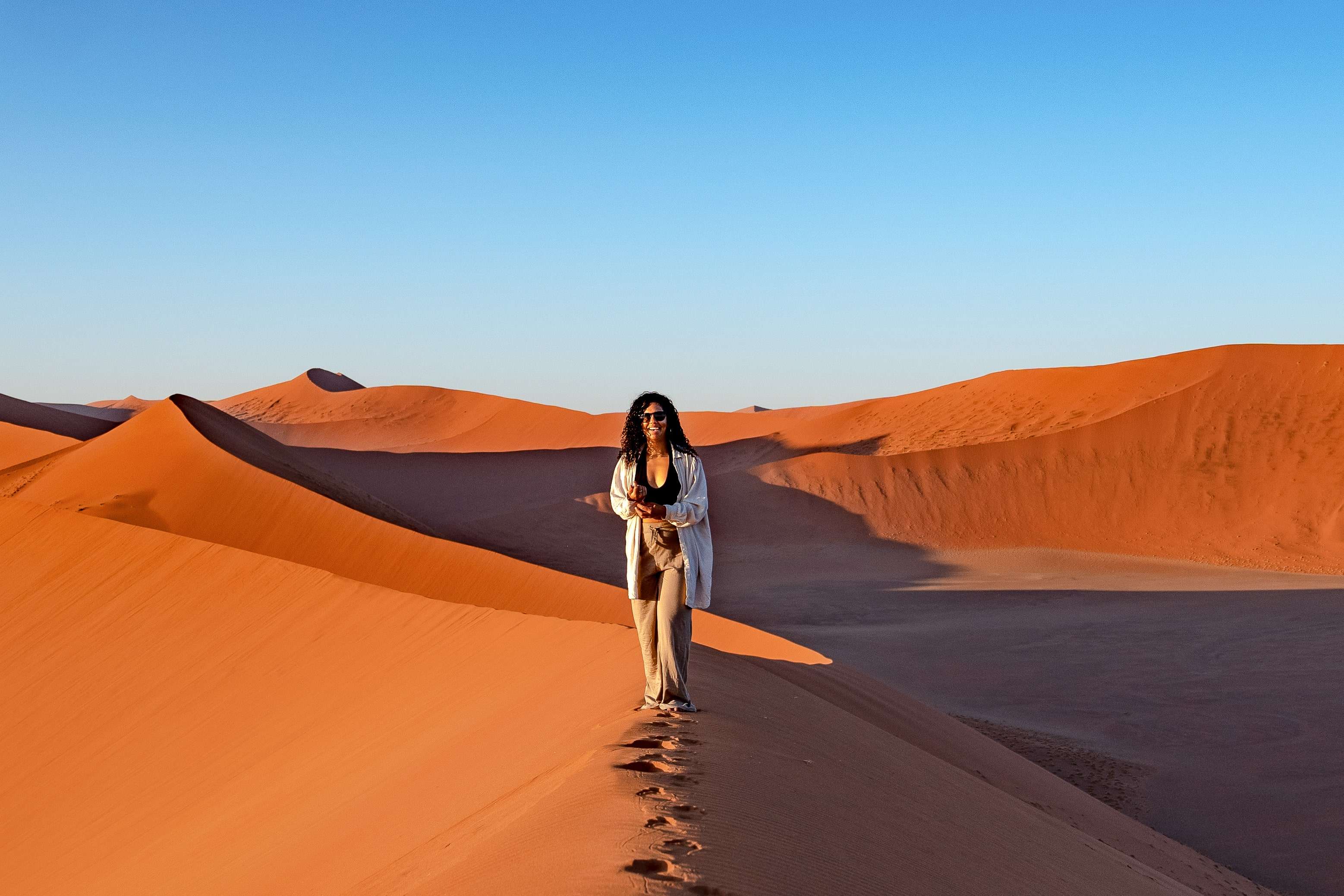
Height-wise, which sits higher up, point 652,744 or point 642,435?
point 642,435

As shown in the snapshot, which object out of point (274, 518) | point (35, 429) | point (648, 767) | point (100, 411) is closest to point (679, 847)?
point (648, 767)

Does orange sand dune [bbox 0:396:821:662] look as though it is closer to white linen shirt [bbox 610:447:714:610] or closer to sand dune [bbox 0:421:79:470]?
white linen shirt [bbox 610:447:714:610]

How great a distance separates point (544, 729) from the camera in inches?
204

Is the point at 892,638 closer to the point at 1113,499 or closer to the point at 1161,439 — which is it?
the point at 1113,499

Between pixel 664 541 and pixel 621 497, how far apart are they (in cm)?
28

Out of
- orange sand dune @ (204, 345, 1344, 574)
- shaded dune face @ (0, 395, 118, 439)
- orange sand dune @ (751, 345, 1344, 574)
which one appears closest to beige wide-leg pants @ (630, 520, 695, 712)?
orange sand dune @ (204, 345, 1344, 574)

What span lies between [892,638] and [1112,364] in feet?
108

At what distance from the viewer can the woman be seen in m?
4.71

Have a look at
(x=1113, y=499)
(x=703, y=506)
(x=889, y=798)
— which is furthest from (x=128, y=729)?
(x=1113, y=499)

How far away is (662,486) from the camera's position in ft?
15.6

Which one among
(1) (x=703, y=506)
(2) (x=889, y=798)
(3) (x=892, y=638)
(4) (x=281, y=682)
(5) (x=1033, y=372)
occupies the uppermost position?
(5) (x=1033, y=372)

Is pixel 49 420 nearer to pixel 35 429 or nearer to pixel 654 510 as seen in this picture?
pixel 35 429

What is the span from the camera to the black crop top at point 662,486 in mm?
4711

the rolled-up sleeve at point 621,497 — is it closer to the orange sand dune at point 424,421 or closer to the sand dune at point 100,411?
the orange sand dune at point 424,421
